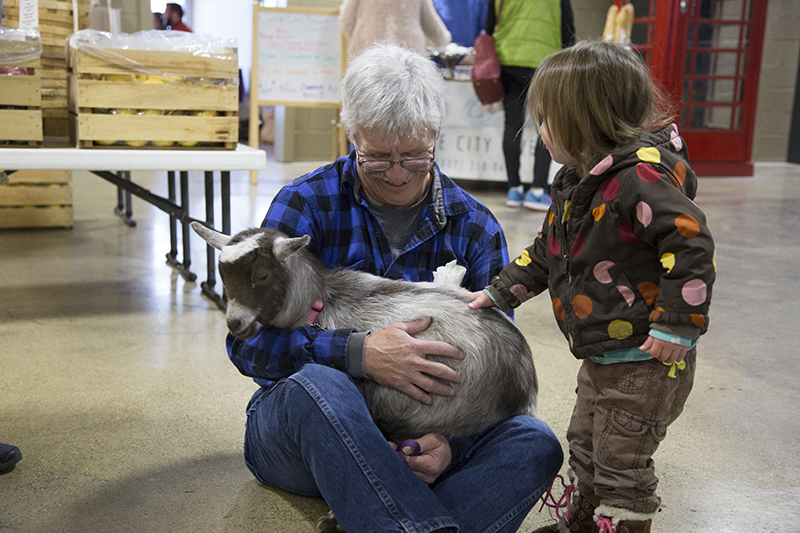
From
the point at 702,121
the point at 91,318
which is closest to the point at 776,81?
the point at 702,121

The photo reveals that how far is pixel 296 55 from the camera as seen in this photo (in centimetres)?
688

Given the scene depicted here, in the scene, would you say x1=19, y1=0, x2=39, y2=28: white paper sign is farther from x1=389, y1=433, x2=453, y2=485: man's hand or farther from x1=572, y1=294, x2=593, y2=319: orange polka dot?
x1=572, y1=294, x2=593, y2=319: orange polka dot

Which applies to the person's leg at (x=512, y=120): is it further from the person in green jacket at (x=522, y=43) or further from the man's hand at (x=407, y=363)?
Answer: the man's hand at (x=407, y=363)

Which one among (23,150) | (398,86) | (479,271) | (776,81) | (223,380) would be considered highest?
(776,81)

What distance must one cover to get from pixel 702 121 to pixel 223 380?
26.7 feet

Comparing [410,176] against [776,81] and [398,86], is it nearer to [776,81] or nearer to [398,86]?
[398,86]

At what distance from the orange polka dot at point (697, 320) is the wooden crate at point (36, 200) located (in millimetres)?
4410

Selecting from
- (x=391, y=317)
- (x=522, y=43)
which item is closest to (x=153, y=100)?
(x=391, y=317)

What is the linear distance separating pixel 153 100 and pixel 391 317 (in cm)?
192

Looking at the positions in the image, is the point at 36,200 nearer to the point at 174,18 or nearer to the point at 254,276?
the point at 254,276

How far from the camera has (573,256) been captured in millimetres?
1539

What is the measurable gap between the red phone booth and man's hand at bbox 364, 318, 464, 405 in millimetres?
7756

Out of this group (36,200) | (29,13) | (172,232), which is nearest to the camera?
(29,13)

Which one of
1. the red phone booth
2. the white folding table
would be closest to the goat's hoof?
the white folding table
